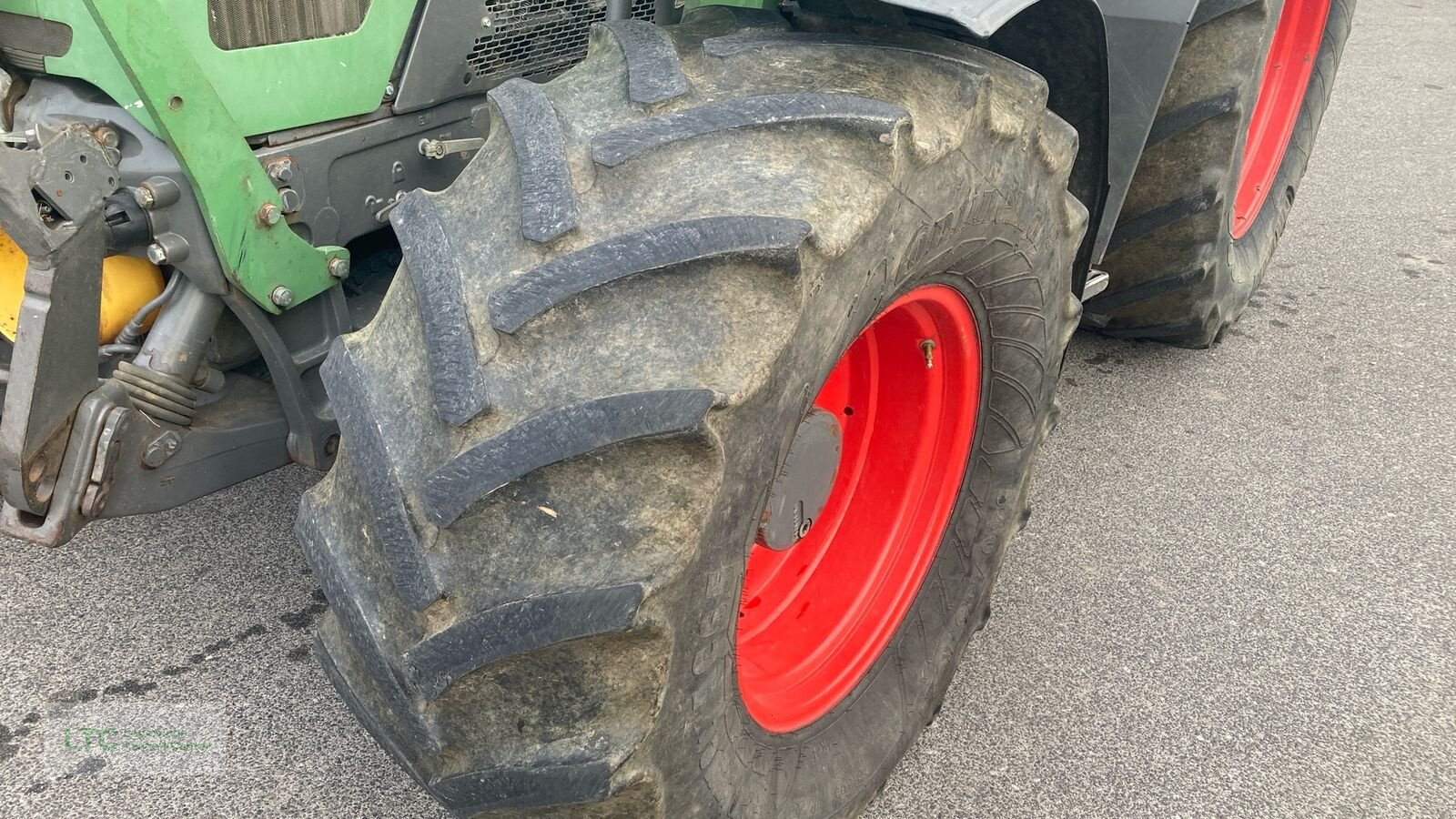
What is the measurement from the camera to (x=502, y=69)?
5.46 feet

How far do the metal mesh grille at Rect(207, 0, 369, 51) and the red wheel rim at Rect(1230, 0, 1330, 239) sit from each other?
238 centimetres

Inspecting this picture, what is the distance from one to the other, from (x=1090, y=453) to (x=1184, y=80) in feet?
2.64

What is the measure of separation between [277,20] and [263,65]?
0.06 metres

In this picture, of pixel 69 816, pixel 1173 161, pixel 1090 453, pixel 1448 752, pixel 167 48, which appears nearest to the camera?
pixel 167 48

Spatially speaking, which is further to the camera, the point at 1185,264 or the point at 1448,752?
the point at 1185,264

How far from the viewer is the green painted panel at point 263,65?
1309 millimetres

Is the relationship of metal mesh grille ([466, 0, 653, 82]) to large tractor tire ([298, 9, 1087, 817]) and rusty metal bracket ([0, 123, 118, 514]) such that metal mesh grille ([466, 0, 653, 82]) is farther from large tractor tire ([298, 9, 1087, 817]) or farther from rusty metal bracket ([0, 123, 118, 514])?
rusty metal bracket ([0, 123, 118, 514])

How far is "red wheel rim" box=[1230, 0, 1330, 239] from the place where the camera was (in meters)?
3.10

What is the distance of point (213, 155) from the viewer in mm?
1365

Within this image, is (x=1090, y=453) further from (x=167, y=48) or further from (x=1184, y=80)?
(x=167, y=48)

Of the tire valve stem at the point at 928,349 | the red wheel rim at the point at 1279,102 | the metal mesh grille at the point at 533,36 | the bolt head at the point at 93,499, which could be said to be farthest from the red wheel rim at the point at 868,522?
the red wheel rim at the point at 1279,102

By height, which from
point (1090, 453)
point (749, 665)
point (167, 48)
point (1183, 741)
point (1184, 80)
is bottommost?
point (1090, 453)

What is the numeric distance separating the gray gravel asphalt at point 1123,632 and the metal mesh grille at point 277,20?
99 cm

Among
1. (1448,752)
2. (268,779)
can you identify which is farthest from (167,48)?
(1448,752)
